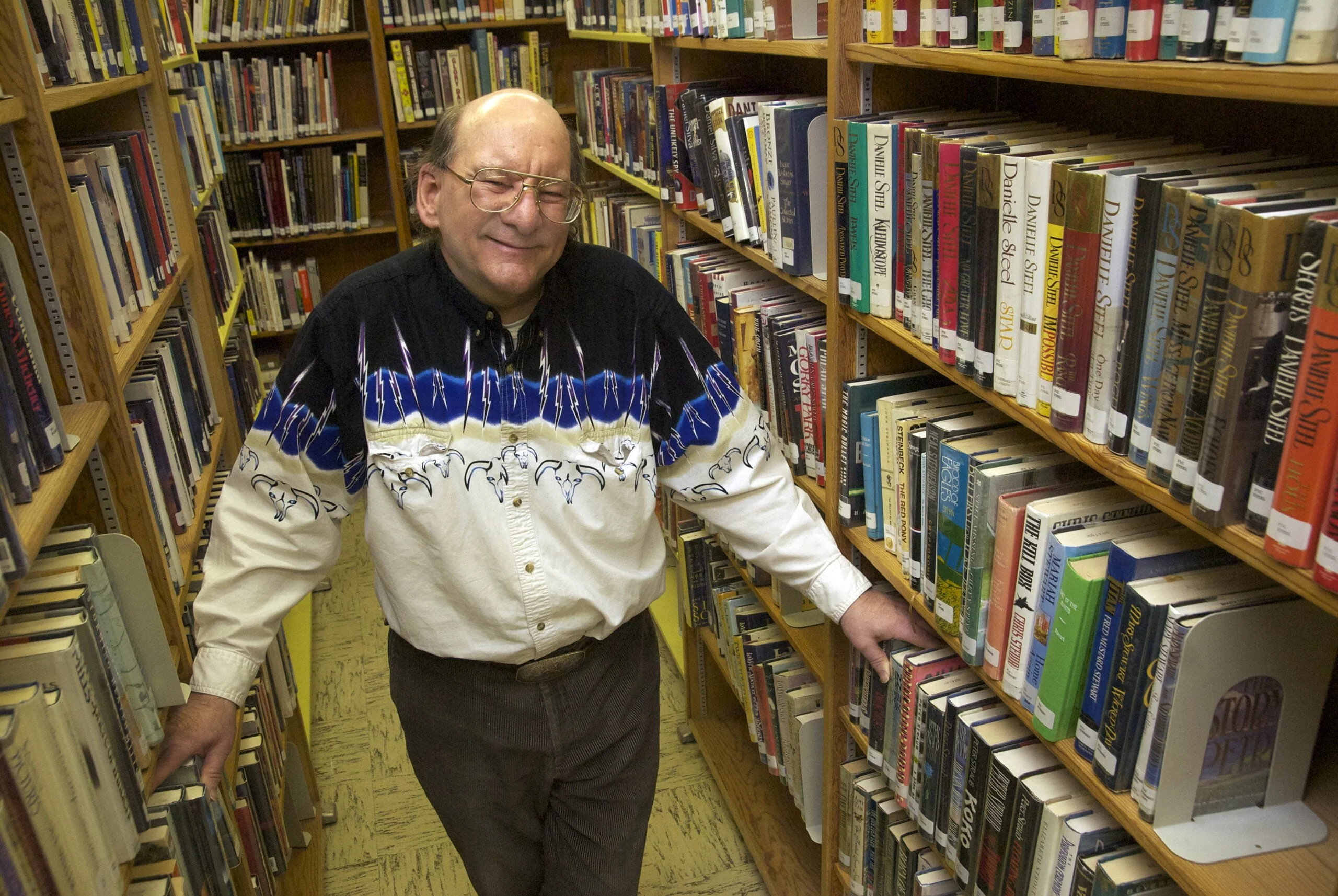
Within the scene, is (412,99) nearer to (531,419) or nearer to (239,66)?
(239,66)

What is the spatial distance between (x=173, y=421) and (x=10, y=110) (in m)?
0.76

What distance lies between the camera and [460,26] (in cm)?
402

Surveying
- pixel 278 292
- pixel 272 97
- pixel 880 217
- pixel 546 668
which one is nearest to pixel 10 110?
pixel 546 668

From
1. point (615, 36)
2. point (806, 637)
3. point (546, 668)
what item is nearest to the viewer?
point (546, 668)

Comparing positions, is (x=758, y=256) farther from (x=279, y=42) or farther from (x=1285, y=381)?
(x=279, y=42)

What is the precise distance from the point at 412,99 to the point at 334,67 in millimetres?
434

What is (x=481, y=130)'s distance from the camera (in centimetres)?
126

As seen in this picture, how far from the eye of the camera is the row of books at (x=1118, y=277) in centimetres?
76

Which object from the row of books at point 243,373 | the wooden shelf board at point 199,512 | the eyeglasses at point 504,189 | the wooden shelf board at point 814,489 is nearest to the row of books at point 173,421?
the wooden shelf board at point 199,512

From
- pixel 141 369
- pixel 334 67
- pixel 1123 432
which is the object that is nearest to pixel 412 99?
pixel 334 67

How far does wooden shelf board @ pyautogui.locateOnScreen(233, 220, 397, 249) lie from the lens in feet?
13.7

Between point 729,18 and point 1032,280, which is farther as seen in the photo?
point 729,18

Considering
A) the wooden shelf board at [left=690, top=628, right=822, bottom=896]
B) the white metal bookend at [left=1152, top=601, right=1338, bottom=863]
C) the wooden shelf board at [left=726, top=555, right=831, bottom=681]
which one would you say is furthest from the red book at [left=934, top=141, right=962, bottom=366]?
the wooden shelf board at [left=690, top=628, right=822, bottom=896]

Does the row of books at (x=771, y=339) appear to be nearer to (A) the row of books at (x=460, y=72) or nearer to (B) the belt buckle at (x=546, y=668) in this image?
(B) the belt buckle at (x=546, y=668)
